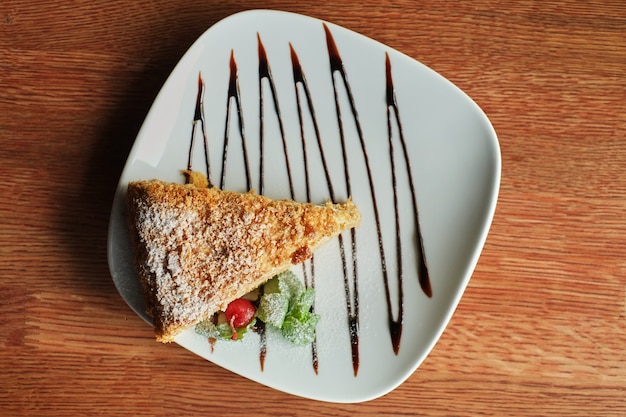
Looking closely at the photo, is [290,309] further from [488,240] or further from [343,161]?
[488,240]

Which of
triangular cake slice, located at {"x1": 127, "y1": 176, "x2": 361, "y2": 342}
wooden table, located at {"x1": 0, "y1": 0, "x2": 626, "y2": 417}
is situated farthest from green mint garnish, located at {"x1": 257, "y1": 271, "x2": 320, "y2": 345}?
wooden table, located at {"x1": 0, "y1": 0, "x2": 626, "y2": 417}

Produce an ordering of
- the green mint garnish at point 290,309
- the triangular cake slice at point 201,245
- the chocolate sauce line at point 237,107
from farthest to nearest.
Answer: the chocolate sauce line at point 237,107 < the green mint garnish at point 290,309 < the triangular cake slice at point 201,245

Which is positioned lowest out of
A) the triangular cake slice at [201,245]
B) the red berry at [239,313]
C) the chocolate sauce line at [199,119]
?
the red berry at [239,313]

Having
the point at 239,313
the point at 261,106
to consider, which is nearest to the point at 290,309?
the point at 239,313

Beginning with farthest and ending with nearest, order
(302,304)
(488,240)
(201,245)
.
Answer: (488,240) → (302,304) → (201,245)

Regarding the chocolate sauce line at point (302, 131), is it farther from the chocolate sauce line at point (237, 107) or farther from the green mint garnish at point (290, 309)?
the chocolate sauce line at point (237, 107)

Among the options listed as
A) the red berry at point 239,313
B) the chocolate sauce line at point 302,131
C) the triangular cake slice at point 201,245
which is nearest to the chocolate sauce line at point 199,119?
the triangular cake slice at point 201,245
